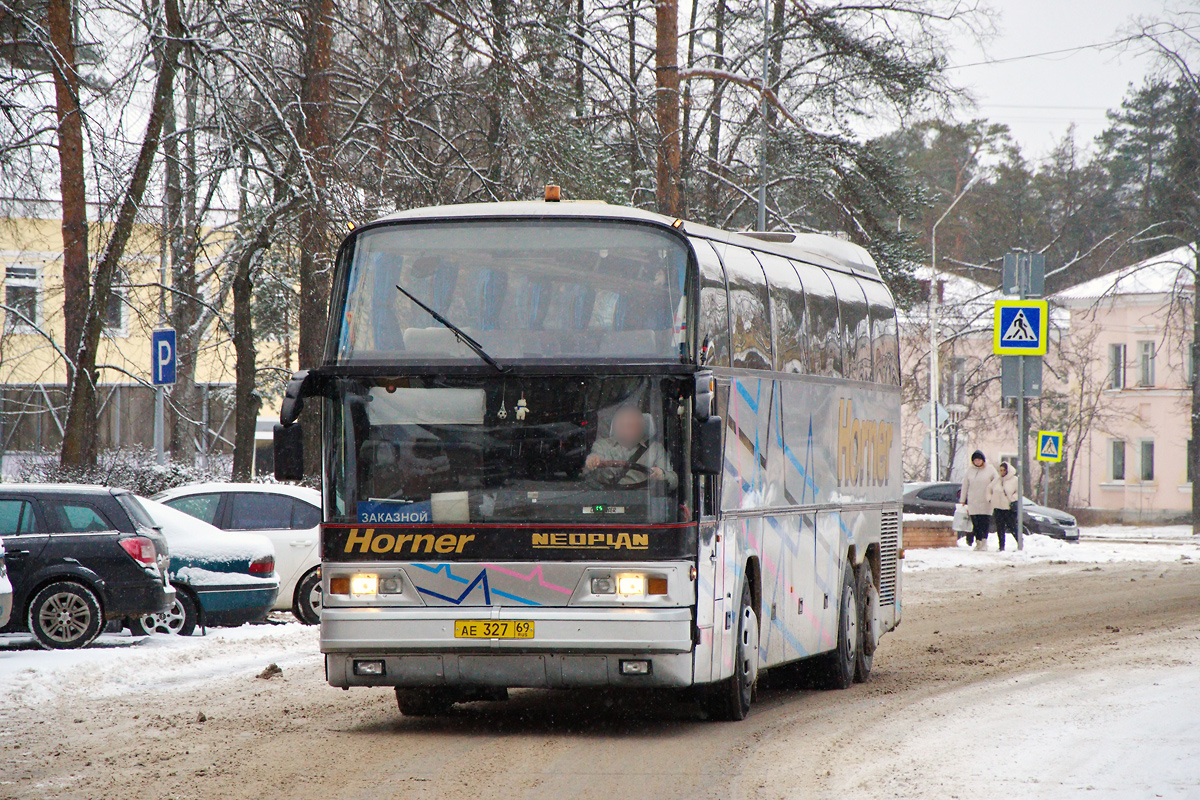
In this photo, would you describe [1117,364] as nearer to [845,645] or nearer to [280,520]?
[280,520]

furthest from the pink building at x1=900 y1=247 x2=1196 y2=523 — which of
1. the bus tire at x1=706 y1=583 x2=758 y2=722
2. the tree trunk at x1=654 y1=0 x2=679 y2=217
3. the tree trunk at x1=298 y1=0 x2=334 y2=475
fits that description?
the bus tire at x1=706 y1=583 x2=758 y2=722

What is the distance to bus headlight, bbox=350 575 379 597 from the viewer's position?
985 cm

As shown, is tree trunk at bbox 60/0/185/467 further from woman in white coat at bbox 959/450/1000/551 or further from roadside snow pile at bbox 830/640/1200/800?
woman in white coat at bbox 959/450/1000/551

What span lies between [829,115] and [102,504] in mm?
19968

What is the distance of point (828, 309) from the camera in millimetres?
13352

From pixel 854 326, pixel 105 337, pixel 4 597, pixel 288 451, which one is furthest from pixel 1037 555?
pixel 288 451

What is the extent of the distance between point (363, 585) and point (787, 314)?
4.07m

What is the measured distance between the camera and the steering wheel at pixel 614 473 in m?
9.77

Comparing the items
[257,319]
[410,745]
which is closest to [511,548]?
[410,745]

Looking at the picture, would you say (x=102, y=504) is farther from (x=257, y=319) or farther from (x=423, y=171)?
(x=257, y=319)

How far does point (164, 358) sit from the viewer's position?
846 inches

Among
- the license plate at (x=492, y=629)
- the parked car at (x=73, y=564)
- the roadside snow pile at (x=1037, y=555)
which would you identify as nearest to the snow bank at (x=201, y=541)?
the parked car at (x=73, y=564)

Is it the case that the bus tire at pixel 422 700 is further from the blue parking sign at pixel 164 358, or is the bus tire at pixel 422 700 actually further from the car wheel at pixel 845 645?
the blue parking sign at pixel 164 358

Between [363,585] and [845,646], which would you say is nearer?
[363,585]
